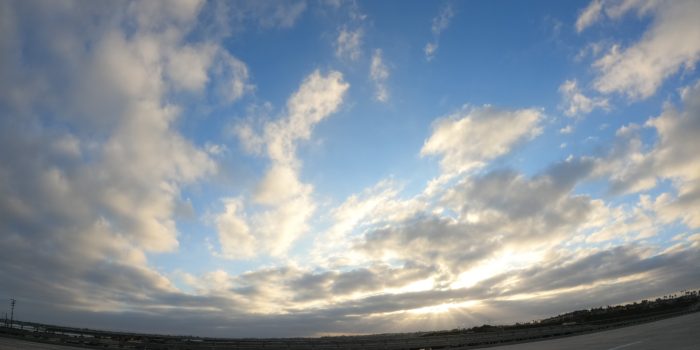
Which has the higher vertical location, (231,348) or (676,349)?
(676,349)

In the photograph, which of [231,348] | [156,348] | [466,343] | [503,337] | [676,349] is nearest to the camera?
[676,349]

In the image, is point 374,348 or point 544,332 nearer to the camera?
point 374,348

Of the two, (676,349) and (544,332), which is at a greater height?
(676,349)

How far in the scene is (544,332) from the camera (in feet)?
215

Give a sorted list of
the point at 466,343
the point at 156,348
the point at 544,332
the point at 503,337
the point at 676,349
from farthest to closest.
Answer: the point at 544,332
the point at 503,337
the point at 466,343
the point at 156,348
the point at 676,349

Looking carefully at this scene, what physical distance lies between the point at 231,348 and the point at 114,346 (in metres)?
13.8

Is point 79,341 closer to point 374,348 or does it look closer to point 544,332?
point 374,348

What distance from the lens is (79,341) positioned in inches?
2029

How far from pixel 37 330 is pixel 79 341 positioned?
17.8 meters

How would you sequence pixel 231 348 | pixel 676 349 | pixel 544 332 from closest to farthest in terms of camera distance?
pixel 676 349
pixel 231 348
pixel 544 332

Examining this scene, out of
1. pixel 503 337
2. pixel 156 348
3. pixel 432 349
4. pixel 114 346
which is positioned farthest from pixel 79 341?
pixel 503 337

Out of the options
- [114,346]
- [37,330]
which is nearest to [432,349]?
[114,346]

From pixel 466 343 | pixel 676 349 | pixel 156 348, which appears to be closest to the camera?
pixel 676 349

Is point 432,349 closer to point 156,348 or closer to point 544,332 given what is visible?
point 544,332
